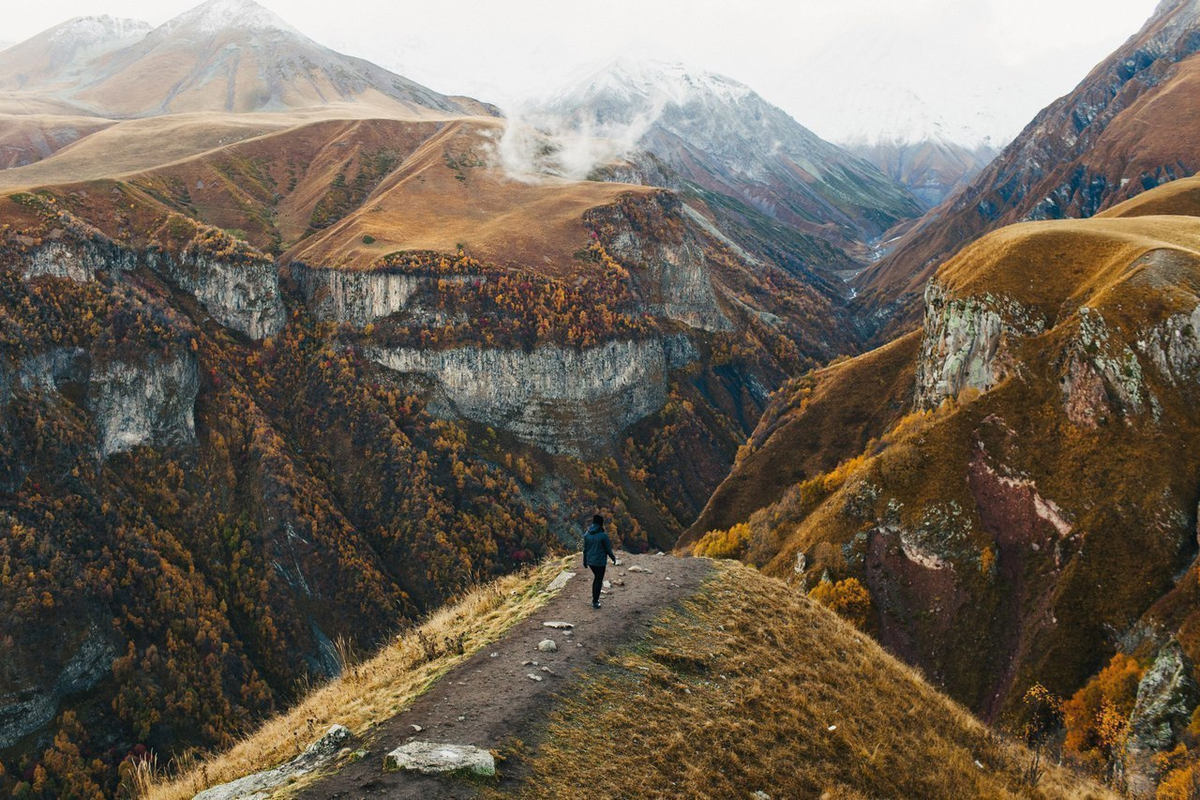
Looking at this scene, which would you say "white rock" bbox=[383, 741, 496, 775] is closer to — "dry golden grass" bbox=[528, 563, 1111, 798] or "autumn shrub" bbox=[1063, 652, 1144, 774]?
"dry golden grass" bbox=[528, 563, 1111, 798]

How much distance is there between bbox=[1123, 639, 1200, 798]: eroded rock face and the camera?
4459 cm

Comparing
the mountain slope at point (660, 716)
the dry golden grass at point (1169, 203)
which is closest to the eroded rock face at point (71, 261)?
the mountain slope at point (660, 716)

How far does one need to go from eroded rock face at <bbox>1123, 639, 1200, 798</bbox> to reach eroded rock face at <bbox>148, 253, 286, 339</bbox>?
17944cm

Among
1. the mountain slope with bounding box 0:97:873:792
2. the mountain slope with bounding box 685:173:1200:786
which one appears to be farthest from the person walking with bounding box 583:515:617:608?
the mountain slope with bounding box 0:97:873:792

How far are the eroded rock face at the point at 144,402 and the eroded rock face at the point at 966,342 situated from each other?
150324 millimetres

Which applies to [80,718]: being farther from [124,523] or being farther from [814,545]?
[814,545]

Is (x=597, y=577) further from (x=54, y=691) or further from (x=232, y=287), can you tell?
(x=232, y=287)

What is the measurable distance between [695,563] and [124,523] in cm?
13585

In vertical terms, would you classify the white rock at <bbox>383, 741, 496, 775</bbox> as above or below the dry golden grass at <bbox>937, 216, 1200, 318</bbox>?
below

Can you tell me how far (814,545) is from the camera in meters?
81.4

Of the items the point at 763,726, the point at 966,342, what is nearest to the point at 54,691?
the point at 763,726

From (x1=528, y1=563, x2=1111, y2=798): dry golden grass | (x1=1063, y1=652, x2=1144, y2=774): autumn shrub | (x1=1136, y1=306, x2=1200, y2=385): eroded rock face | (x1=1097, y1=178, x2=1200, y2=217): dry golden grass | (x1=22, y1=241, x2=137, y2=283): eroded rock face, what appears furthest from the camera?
(x1=1097, y1=178, x2=1200, y2=217): dry golden grass

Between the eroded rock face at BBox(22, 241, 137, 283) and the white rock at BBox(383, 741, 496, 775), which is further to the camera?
the eroded rock face at BBox(22, 241, 137, 283)

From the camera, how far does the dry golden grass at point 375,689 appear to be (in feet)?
53.7
